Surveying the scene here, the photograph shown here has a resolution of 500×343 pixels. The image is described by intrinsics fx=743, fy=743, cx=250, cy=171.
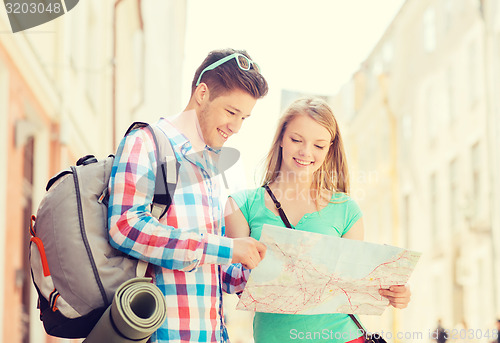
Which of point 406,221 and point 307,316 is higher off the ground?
point 406,221

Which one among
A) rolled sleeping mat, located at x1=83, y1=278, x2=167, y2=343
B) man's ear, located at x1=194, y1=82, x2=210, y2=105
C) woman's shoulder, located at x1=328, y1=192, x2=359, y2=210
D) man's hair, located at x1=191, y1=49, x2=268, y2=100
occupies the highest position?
man's hair, located at x1=191, y1=49, x2=268, y2=100

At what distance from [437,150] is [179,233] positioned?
12.2 metres

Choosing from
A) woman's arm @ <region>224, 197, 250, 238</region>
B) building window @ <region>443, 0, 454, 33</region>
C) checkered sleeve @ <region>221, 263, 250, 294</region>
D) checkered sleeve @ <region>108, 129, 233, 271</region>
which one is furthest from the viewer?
building window @ <region>443, 0, 454, 33</region>

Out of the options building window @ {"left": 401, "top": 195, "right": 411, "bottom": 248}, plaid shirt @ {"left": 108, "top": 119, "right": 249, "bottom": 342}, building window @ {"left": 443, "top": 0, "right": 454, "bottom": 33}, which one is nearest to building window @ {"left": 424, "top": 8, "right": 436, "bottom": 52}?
building window @ {"left": 443, "top": 0, "right": 454, "bottom": 33}

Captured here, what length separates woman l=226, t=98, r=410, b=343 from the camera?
2004mm

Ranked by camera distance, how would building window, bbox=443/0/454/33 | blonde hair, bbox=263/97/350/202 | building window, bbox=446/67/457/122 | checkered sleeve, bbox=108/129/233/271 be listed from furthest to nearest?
building window, bbox=443/0/454/33 → building window, bbox=446/67/457/122 → blonde hair, bbox=263/97/350/202 → checkered sleeve, bbox=108/129/233/271

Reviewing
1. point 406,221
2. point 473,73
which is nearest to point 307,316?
point 473,73

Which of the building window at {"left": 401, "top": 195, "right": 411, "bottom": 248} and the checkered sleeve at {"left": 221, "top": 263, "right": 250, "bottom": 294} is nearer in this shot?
the checkered sleeve at {"left": 221, "top": 263, "right": 250, "bottom": 294}

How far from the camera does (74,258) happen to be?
4.84 feet

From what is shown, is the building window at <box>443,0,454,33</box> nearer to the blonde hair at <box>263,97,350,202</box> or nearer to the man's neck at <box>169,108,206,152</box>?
the blonde hair at <box>263,97,350,202</box>

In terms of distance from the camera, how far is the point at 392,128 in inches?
615

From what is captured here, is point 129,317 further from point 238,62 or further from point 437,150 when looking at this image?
point 437,150

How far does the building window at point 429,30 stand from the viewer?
44.0 feet

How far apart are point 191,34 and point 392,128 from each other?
1089cm
